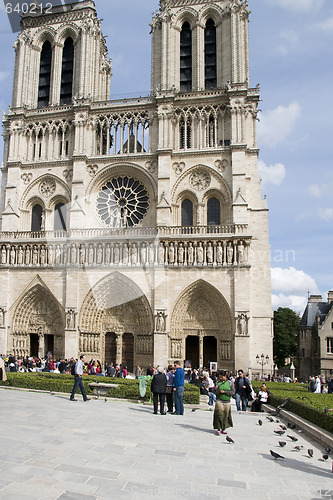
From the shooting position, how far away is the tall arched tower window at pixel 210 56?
29.0 meters

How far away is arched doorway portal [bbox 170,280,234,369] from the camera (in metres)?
24.4

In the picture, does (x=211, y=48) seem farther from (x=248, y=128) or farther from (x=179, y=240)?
(x=179, y=240)

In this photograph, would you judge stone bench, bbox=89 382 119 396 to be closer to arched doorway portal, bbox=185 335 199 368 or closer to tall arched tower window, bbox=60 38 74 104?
arched doorway portal, bbox=185 335 199 368

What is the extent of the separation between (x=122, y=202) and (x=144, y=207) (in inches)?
59.2

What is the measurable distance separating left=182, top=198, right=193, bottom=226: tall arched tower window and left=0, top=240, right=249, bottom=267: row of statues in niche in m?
2.39

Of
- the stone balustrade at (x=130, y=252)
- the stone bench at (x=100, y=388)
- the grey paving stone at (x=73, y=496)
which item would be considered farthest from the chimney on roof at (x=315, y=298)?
the grey paving stone at (x=73, y=496)

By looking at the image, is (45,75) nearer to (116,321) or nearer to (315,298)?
(116,321)

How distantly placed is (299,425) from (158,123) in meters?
21.2

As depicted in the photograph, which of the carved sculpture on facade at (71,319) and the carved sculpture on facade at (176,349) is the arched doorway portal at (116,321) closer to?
the carved sculpture on facade at (71,319)

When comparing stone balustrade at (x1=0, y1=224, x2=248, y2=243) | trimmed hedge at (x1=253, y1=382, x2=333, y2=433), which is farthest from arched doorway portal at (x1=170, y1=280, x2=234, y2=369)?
trimmed hedge at (x1=253, y1=382, x2=333, y2=433)

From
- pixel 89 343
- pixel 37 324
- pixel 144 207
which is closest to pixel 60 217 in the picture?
pixel 144 207

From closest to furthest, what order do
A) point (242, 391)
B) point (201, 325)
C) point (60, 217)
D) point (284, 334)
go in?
point (242, 391) < point (201, 325) < point (60, 217) < point (284, 334)

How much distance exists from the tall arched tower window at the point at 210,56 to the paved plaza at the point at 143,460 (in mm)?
23960

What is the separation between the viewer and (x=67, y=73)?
3150 centimetres
